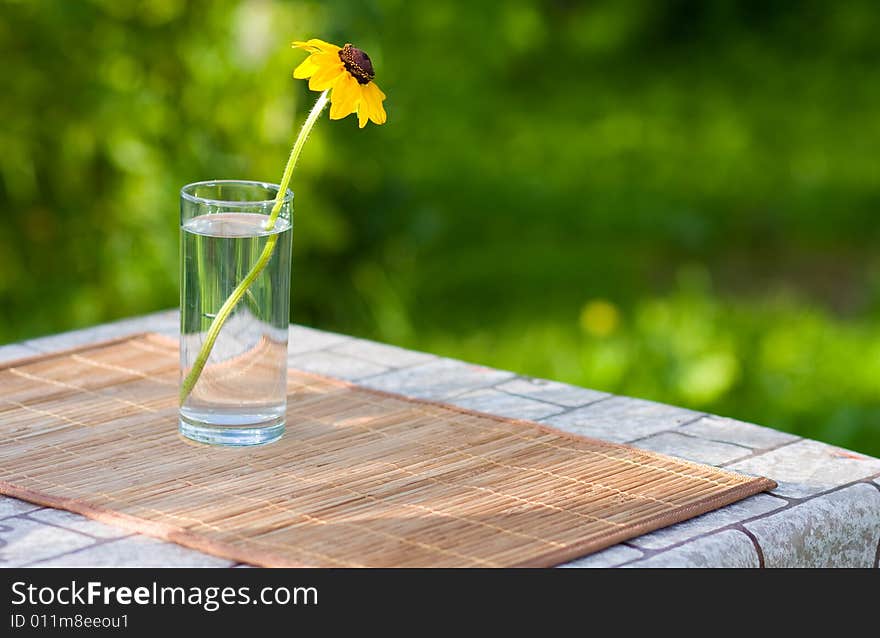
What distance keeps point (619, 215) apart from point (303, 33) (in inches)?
76.1

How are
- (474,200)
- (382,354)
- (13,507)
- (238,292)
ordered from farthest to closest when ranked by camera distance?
1. (474,200)
2. (382,354)
3. (238,292)
4. (13,507)

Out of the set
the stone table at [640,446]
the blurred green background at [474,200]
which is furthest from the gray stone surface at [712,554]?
the blurred green background at [474,200]

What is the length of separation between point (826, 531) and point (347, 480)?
1.83ft

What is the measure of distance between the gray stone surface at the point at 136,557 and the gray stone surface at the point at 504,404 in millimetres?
615

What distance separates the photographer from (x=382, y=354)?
2297 mm

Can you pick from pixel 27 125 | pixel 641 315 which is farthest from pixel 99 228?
pixel 641 315

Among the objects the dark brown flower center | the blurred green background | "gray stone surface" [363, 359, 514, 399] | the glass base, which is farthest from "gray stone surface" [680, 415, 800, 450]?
the blurred green background

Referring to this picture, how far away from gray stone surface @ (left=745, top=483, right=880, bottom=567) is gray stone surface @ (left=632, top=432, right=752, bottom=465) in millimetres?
169

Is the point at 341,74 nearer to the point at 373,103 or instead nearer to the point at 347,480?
the point at 373,103

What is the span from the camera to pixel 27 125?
3.53 meters

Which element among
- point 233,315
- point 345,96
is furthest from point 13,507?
point 345,96

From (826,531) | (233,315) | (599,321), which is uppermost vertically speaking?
(233,315)

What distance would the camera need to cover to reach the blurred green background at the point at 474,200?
351 cm
